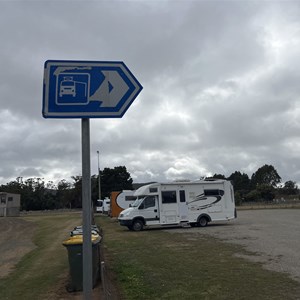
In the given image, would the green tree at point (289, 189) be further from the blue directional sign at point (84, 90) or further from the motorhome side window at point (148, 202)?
the blue directional sign at point (84, 90)

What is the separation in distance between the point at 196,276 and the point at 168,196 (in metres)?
18.0

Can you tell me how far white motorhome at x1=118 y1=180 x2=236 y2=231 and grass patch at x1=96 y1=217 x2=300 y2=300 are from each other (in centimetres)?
1249

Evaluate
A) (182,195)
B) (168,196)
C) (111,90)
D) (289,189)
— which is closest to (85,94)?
(111,90)

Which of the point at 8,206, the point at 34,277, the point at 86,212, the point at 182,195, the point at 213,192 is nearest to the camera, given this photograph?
the point at 86,212

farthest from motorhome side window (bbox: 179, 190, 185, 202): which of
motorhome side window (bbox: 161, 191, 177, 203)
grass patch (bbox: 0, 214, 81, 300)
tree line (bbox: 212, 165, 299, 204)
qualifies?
tree line (bbox: 212, 165, 299, 204)

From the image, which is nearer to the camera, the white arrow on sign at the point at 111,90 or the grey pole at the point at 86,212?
the grey pole at the point at 86,212

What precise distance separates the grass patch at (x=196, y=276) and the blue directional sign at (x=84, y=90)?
→ 220 inches

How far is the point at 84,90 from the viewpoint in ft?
11.2

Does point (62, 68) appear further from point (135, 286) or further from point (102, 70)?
point (135, 286)

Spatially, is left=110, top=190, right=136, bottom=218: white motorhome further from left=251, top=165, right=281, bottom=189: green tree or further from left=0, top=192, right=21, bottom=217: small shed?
left=251, top=165, right=281, bottom=189: green tree

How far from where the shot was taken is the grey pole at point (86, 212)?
3.25 meters

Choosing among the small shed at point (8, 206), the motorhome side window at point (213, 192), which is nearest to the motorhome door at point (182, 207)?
the motorhome side window at point (213, 192)

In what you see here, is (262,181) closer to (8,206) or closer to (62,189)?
(62,189)

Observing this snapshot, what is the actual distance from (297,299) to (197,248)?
8.27 metres
